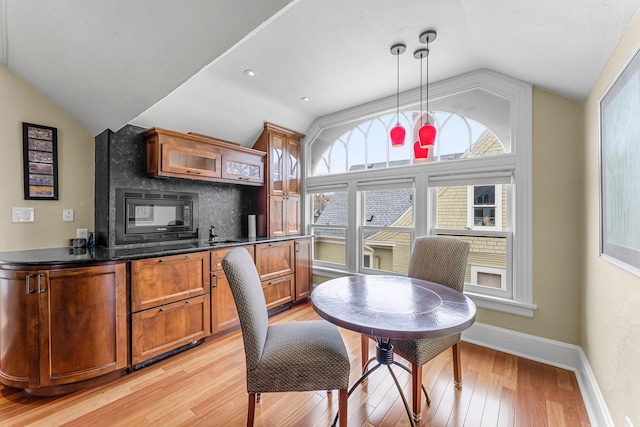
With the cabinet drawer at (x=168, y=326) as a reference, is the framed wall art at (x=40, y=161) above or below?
above

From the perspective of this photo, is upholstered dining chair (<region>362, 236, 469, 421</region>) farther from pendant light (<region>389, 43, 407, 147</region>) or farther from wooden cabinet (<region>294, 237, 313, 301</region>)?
wooden cabinet (<region>294, 237, 313, 301</region>)

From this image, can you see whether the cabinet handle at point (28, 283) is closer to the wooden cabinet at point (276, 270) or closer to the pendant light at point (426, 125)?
the wooden cabinet at point (276, 270)

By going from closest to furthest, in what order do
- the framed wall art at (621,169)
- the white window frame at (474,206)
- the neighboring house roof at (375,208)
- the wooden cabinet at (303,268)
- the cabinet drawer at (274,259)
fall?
the framed wall art at (621,169), the white window frame at (474,206), the cabinet drawer at (274,259), the neighboring house roof at (375,208), the wooden cabinet at (303,268)

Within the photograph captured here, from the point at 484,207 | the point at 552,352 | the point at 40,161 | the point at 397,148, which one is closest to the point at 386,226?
the point at 397,148

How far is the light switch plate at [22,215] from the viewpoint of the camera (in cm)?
221

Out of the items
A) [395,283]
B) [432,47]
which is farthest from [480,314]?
[432,47]

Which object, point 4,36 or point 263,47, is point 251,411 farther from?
point 4,36

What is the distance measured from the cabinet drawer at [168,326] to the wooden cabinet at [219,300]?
6 cm

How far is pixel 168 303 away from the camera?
2.26 metres

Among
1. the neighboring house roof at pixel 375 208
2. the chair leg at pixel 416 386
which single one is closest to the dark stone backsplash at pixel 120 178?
the neighboring house roof at pixel 375 208

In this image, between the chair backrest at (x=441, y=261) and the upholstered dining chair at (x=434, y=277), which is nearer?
the upholstered dining chair at (x=434, y=277)

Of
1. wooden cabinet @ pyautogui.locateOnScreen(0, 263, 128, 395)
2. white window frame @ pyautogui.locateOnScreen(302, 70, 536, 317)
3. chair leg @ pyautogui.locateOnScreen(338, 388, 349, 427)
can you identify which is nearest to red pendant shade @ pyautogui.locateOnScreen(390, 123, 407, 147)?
white window frame @ pyautogui.locateOnScreen(302, 70, 536, 317)

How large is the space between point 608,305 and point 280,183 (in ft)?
10.6

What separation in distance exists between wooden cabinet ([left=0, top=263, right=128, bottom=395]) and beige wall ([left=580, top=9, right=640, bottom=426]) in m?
3.07
